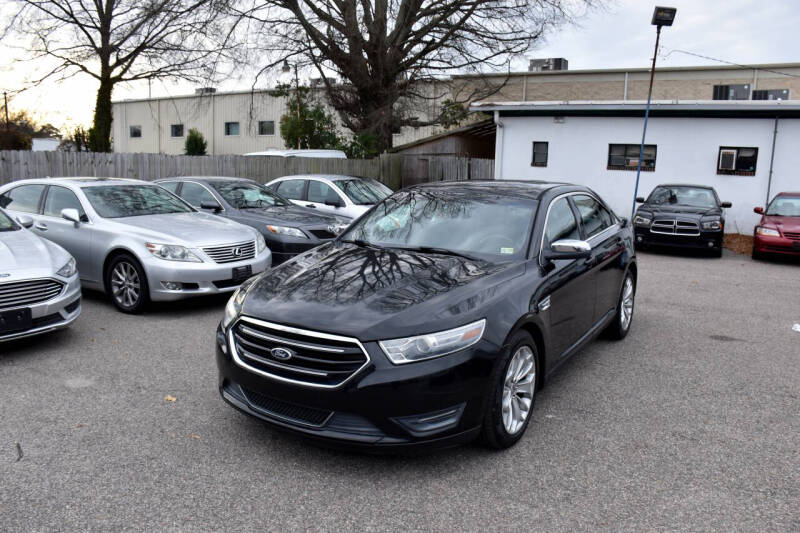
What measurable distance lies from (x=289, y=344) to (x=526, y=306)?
148cm

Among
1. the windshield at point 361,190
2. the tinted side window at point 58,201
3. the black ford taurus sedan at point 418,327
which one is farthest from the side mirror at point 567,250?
the windshield at point 361,190

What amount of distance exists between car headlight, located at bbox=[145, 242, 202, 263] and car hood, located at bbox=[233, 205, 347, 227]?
7.51 ft

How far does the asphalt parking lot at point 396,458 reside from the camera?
10.2 ft

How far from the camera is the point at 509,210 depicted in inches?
189

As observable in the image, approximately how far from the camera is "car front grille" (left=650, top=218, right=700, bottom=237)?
13.1 m

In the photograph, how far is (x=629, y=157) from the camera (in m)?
19.4

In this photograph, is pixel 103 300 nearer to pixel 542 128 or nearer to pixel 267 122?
pixel 542 128

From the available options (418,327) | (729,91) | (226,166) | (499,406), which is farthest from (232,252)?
(729,91)

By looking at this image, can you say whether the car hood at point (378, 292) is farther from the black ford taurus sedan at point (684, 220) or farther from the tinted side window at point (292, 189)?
the black ford taurus sedan at point (684, 220)

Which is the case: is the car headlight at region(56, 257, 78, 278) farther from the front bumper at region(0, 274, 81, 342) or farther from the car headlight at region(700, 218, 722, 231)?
the car headlight at region(700, 218, 722, 231)

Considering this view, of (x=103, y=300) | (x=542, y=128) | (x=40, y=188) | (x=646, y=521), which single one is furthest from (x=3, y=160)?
(x=542, y=128)

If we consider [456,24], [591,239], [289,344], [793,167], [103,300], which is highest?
[456,24]

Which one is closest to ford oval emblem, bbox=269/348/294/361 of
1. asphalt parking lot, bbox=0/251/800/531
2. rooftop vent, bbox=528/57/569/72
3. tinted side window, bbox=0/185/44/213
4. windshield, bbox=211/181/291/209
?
asphalt parking lot, bbox=0/251/800/531

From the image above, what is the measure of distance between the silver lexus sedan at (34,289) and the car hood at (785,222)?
41.5ft
